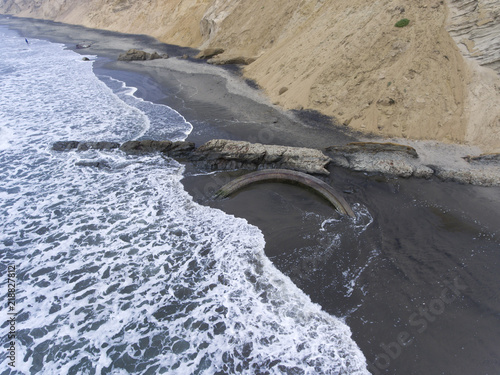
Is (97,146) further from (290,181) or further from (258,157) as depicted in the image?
(290,181)

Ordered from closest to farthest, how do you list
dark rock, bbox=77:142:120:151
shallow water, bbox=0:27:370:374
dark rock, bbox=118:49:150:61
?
shallow water, bbox=0:27:370:374
dark rock, bbox=77:142:120:151
dark rock, bbox=118:49:150:61

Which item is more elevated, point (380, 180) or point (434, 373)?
point (380, 180)

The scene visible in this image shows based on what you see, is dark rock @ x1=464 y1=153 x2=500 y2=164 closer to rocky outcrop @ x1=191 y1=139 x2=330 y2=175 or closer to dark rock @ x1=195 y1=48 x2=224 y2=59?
rocky outcrop @ x1=191 y1=139 x2=330 y2=175

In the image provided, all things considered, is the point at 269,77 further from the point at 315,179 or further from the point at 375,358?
the point at 375,358

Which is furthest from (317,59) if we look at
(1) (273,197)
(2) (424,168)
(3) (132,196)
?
(3) (132,196)

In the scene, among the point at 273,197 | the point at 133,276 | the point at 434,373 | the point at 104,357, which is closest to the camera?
the point at 434,373

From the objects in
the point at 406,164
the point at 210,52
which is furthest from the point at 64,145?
the point at 210,52

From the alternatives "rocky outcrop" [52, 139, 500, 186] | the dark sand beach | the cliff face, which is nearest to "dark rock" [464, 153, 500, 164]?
"rocky outcrop" [52, 139, 500, 186]
